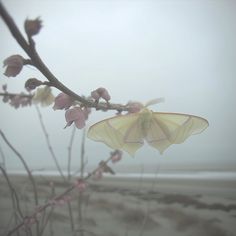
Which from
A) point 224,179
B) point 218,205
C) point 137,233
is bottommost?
point 137,233

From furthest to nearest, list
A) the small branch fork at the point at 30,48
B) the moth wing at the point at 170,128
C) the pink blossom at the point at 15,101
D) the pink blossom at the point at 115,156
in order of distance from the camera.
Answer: the pink blossom at the point at 115,156
the pink blossom at the point at 15,101
the moth wing at the point at 170,128
the small branch fork at the point at 30,48

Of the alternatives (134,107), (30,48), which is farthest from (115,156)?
(30,48)

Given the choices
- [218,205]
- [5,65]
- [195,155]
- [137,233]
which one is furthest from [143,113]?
[218,205]

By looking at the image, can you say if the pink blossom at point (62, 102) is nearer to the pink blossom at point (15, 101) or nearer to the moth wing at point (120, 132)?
the moth wing at point (120, 132)

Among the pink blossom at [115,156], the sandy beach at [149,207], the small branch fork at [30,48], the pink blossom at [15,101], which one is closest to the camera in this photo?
the small branch fork at [30,48]

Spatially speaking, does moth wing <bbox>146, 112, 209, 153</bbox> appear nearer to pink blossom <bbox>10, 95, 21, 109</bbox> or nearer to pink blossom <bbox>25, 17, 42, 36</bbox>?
pink blossom <bbox>25, 17, 42, 36</bbox>

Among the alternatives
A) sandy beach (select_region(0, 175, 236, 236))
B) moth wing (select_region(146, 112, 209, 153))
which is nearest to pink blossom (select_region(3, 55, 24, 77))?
moth wing (select_region(146, 112, 209, 153))

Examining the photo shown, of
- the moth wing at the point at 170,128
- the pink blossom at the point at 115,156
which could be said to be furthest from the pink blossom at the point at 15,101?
the moth wing at the point at 170,128

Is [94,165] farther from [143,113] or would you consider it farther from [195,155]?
[143,113]
